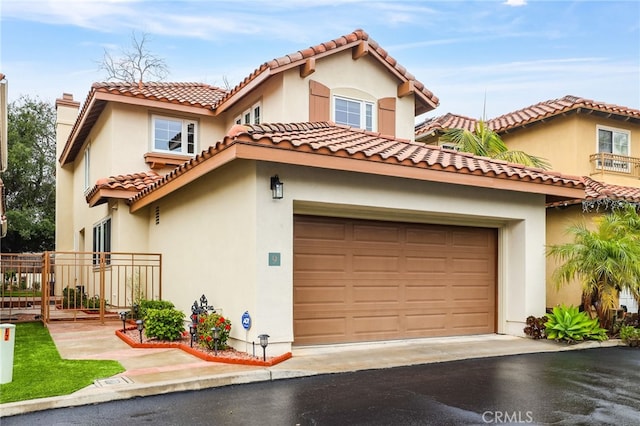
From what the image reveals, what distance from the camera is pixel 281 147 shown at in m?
8.45

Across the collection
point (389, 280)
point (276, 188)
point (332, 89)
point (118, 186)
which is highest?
point (332, 89)

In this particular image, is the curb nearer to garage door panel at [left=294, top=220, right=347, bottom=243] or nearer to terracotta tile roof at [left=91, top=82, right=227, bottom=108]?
garage door panel at [left=294, top=220, right=347, bottom=243]

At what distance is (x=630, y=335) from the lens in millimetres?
11227

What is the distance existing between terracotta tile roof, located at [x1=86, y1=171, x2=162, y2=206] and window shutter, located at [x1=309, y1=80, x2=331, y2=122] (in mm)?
4253

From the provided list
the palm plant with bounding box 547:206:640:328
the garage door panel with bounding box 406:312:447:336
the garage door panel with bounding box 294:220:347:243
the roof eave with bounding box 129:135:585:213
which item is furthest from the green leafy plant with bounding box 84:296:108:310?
the palm plant with bounding box 547:206:640:328

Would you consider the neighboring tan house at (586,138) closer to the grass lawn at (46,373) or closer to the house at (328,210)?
the house at (328,210)

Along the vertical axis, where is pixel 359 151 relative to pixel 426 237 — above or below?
above

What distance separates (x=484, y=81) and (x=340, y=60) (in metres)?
8.59

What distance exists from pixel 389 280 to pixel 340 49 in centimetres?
671

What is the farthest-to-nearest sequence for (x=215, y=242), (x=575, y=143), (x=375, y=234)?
(x=575, y=143), (x=375, y=234), (x=215, y=242)

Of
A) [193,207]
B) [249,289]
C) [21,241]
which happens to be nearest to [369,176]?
[249,289]

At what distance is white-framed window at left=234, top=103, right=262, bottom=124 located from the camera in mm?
14913

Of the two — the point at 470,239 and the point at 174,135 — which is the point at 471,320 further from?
the point at 174,135

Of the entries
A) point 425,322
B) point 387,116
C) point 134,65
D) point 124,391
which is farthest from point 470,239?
point 134,65
